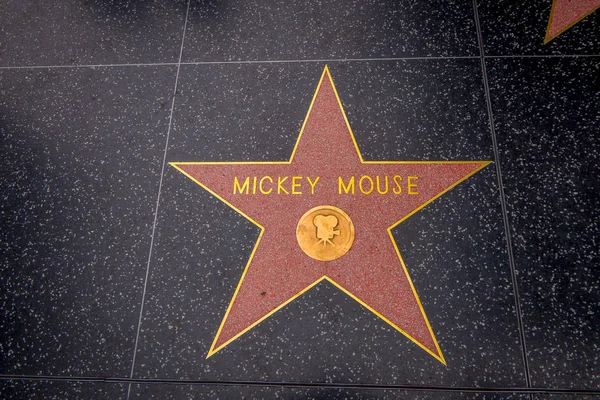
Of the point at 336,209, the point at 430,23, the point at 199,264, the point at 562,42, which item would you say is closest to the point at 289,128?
the point at 336,209

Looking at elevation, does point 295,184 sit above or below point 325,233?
above

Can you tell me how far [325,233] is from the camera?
1.18m

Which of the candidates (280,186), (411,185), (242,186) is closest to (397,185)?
(411,185)

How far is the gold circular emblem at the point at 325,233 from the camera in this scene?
1.16 meters

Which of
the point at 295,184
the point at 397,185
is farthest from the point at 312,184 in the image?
the point at 397,185

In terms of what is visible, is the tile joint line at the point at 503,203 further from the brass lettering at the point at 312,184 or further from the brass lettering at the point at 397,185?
the brass lettering at the point at 312,184

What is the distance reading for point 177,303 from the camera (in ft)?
3.76

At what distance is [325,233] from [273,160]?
0.30 metres

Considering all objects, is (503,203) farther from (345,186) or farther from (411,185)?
(345,186)

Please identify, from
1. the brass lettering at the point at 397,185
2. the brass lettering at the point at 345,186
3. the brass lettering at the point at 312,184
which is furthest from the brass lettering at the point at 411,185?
the brass lettering at the point at 312,184

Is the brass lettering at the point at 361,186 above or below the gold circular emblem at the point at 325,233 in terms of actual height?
above

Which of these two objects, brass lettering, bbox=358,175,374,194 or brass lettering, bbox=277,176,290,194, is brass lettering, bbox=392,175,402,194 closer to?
brass lettering, bbox=358,175,374,194

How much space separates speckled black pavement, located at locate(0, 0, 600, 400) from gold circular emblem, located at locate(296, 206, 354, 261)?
0.12 metres

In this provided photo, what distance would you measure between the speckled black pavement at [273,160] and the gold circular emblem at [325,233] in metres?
0.12
